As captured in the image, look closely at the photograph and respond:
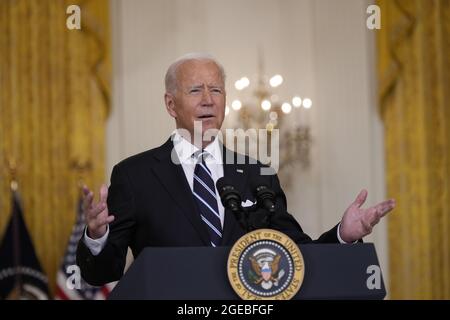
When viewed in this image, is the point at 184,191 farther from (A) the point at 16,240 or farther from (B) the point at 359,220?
(A) the point at 16,240

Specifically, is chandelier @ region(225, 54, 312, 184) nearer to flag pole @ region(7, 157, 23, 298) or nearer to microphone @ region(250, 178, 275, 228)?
flag pole @ region(7, 157, 23, 298)

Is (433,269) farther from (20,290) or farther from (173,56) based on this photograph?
(20,290)

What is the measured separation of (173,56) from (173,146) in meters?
4.93

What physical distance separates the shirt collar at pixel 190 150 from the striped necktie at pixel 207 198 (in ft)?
0.09

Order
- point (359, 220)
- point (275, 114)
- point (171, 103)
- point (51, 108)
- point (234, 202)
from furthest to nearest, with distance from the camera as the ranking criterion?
point (51, 108) → point (275, 114) → point (171, 103) → point (359, 220) → point (234, 202)

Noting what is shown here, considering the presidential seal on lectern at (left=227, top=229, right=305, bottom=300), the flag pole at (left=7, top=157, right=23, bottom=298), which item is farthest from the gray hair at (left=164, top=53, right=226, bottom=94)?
the flag pole at (left=7, top=157, right=23, bottom=298)

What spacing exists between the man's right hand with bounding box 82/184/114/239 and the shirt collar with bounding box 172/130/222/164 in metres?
0.63

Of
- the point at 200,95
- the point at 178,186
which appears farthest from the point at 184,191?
the point at 200,95

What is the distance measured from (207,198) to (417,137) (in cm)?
524

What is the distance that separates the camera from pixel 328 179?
27.2 feet

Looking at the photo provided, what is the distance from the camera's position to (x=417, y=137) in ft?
26.7

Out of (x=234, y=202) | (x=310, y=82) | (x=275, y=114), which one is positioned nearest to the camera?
(x=234, y=202)

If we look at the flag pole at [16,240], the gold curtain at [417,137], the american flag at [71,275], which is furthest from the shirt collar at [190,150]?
the gold curtain at [417,137]
